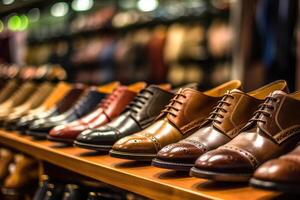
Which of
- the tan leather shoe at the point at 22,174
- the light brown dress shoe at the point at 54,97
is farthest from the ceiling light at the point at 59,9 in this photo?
the tan leather shoe at the point at 22,174

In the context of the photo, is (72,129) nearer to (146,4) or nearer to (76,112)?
(76,112)

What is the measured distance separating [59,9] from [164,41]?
11.8ft

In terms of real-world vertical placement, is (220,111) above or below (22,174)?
above

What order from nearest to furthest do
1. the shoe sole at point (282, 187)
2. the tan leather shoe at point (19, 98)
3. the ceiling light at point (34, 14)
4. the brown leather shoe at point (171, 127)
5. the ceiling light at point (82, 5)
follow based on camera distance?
the shoe sole at point (282, 187)
the brown leather shoe at point (171, 127)
the tan leather shoe at point (19, 98)
the ceiling light at point (82, 5)
the ceiling light at point (34, 14)

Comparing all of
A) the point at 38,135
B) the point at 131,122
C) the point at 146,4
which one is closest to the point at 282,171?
the point at 131,122

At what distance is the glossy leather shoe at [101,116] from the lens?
158 cm

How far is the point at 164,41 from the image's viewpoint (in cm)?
479

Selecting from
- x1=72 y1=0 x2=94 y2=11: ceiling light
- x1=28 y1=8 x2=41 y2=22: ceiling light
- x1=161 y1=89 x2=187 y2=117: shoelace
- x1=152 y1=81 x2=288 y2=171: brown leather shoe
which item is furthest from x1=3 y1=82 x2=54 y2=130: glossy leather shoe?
x1=28 y1=8 x2=41 y2=22: ceiling light

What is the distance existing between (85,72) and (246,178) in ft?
16.9

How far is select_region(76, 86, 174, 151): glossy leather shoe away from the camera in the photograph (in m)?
1.38

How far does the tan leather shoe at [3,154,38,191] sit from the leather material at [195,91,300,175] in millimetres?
1572

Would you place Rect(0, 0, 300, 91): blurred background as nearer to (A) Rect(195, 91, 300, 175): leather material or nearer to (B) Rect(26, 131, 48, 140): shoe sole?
(B) Rect(26, 131, 48, 140): shoe sole

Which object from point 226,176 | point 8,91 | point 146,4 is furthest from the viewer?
point 146,4

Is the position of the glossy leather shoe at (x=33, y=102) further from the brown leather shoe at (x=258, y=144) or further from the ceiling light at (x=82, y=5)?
the ceiling light at (x=82, y=5)
